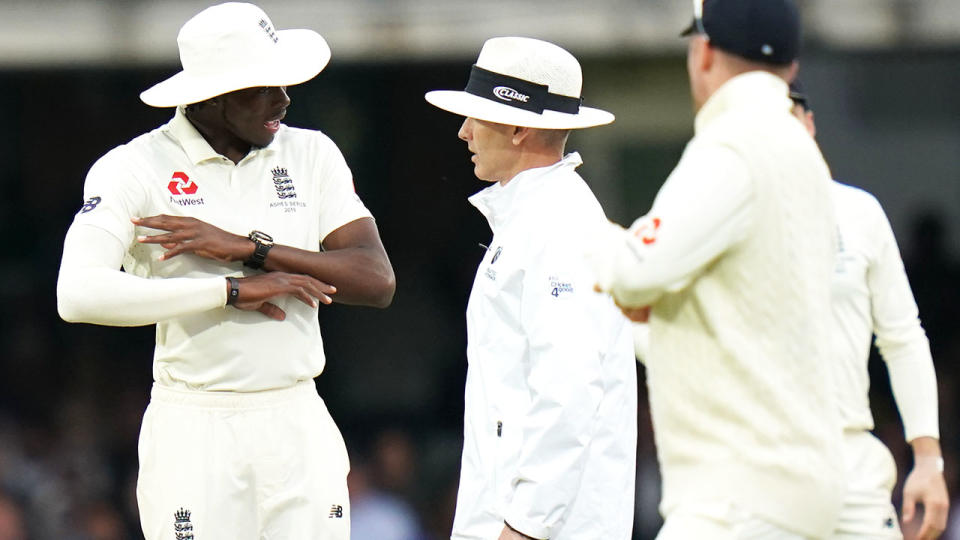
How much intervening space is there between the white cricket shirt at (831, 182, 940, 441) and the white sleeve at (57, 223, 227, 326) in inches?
58.8

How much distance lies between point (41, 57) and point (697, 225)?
737 centimetres

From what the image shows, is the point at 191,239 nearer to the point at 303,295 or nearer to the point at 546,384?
the point at 303,295

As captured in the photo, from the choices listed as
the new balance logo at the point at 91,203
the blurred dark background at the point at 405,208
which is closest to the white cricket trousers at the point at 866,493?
the new balance logo at the point at 91,203

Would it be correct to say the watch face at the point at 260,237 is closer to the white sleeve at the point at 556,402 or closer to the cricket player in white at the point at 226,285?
the cricket player in white at the point at 226,285

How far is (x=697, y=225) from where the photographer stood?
2766 millimetres

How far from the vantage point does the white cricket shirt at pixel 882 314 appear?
139 inches

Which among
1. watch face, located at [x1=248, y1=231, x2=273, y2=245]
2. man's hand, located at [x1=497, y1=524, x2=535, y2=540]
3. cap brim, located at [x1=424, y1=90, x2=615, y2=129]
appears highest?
cap brim, located at [x1=424, y1=90, x2=615, y2=129]

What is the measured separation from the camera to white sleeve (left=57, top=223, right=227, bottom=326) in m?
3.72

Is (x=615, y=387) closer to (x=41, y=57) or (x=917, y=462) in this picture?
(x=917, y=462)

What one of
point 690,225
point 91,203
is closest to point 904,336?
point 690,225

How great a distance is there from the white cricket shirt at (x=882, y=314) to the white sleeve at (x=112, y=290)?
149cm

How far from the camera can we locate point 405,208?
11.6 metres

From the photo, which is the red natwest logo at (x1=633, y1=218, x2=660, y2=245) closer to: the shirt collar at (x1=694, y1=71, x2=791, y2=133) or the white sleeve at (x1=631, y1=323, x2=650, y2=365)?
the shirt collar at (x1=694, y1=71, x2=791, y2=133)

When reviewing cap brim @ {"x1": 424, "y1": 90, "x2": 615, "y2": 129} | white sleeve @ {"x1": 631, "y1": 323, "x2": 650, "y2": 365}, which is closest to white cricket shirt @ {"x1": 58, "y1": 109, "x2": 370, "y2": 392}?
cap brim @ {"x1": 424, "y1": 90, "x2": 615, "y2": 129}
